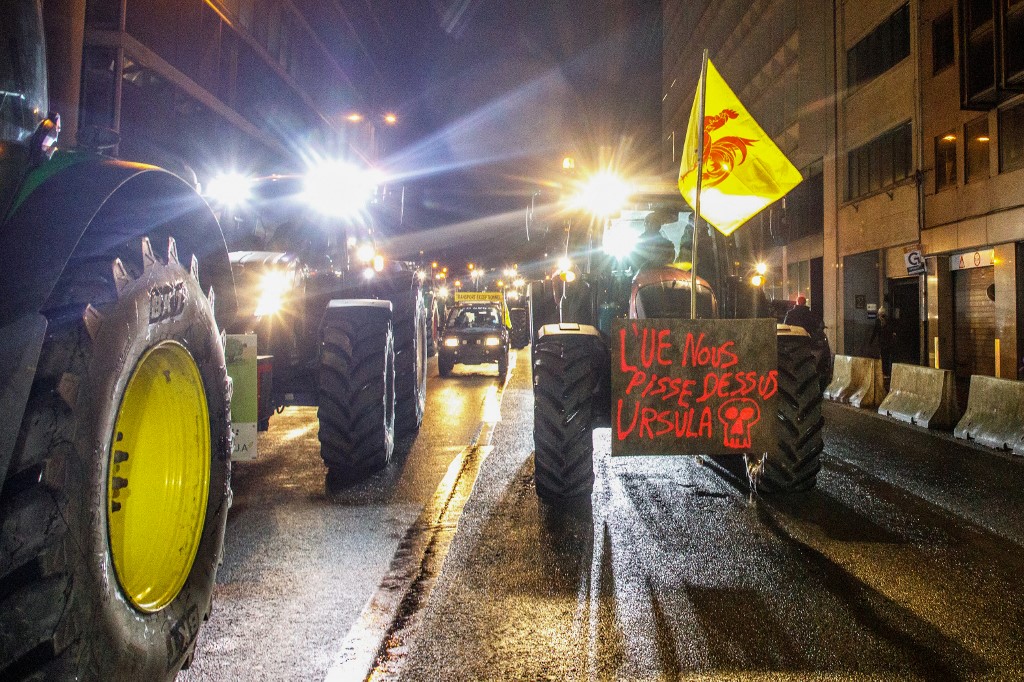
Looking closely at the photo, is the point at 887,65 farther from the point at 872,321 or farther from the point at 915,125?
the point at 872,321

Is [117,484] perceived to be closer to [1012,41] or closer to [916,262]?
[1012,41]

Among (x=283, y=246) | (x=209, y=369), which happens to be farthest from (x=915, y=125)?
(x=209, y=369)

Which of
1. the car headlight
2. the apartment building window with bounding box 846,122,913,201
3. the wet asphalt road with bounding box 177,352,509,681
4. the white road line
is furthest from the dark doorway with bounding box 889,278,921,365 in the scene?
the car headlight

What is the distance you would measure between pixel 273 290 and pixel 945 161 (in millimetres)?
19750

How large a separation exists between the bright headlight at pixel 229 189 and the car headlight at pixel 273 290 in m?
0.74

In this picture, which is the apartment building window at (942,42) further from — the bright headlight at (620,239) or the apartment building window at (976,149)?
the bright headlight at (620,239)

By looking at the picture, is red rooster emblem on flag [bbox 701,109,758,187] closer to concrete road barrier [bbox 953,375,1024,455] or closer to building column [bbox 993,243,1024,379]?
concrete road barrier [bbox 953,375,1024,455]

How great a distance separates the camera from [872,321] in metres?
25.4

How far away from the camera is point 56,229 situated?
1869 millimetres

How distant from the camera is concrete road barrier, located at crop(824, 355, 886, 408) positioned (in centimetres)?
1462

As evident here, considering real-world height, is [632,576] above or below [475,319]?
below

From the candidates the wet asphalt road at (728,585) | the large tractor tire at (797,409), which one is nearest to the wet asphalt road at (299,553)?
the wet asphalt road at (728,585)

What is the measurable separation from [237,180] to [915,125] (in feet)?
67.7

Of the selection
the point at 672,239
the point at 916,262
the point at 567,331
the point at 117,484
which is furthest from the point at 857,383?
the point at 117,484
